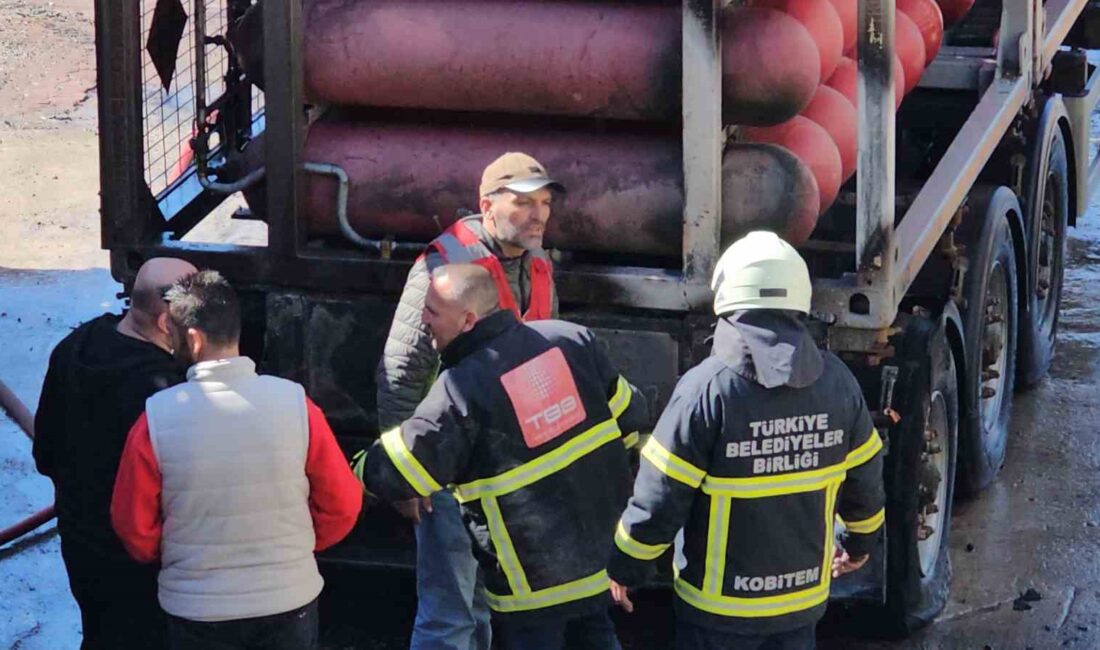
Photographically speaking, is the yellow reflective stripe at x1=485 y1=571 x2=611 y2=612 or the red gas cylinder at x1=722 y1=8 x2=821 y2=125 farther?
the red gas cylinder at x1=722 y1=8 x2=821 y2=125

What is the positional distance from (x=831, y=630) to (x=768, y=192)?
1.53 metres

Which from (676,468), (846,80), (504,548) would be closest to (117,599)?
(504,548)

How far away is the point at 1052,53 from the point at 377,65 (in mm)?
3209

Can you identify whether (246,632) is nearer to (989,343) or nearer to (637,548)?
(637,548)

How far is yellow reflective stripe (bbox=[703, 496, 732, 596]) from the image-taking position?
3.77 metres

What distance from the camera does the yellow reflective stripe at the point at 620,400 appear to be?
13.6 ft

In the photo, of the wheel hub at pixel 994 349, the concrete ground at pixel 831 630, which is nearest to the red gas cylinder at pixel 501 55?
the concrete ground at pixel 831 630

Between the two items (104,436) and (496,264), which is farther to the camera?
(496,264)

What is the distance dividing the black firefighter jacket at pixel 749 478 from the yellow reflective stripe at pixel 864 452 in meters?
0.02

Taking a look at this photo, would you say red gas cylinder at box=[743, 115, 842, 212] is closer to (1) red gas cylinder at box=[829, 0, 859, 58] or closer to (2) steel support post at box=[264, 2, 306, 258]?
(1) red gas cylinder at box=[829, 0, 859, 58]

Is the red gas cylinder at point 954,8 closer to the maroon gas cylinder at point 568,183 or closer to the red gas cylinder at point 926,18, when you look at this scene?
the red gas cylinder at point 926,18

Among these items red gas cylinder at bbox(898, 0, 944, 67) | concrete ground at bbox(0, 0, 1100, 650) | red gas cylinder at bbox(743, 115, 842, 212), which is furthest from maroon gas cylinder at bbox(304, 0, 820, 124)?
concrete ground at bbox(0, 0, 1100, 650)

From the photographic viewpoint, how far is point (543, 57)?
15.1ft

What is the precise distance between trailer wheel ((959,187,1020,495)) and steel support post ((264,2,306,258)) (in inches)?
90.9
